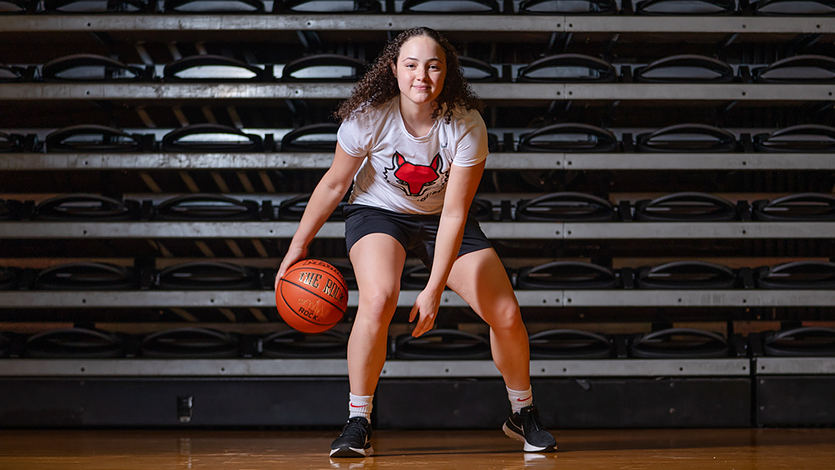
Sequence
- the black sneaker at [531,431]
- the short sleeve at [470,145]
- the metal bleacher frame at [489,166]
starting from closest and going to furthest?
1. the short sleeve at [470,145]
2. the black sneaker at [531,431]
3. the metal bleacher frame at [489,166]

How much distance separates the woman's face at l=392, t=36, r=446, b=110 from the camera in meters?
1.96

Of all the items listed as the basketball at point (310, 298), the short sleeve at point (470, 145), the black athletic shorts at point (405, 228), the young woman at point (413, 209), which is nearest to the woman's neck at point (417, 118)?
the young woman at point (413, 209)

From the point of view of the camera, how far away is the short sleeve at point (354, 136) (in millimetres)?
2107

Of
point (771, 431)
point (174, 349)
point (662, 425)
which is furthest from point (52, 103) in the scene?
point (771, 431)

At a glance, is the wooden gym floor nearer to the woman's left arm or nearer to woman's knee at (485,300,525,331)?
woman's knee at (485,300,525,331)

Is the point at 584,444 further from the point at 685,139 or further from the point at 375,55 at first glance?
the point at 375,55

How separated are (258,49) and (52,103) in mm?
1128

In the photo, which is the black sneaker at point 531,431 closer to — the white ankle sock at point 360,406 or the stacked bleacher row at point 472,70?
the white ankle sock at point 360,406

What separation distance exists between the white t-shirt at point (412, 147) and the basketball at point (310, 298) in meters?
0.39

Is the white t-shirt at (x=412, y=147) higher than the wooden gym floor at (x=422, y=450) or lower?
higher

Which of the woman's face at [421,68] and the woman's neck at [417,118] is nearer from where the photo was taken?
the woman's face at [421,68]

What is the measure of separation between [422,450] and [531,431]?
0.40 metres

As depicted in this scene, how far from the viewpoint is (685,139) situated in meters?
3.17

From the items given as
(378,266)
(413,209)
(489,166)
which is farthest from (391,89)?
(489,166)
